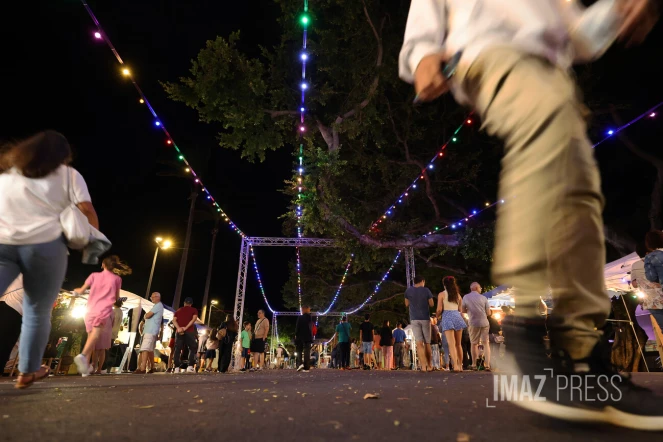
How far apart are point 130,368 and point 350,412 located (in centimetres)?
1168

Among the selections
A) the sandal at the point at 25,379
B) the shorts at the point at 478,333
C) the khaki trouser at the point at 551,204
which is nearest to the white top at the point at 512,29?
the khaki trouser at the point at 551,204

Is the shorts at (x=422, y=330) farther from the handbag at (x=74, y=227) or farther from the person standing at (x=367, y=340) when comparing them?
the handbag at (x=74, y=227)

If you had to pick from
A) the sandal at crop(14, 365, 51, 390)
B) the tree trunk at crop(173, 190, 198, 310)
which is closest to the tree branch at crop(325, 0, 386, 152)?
the sandal at crop(14, 365, 51, 390)

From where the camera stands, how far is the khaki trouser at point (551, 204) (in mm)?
1313

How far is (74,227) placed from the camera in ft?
8.88

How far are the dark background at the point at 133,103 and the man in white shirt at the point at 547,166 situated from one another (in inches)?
141

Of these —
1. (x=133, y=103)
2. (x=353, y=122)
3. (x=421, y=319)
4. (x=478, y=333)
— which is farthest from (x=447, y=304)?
(x=133, y=103)

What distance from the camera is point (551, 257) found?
136 centimetres

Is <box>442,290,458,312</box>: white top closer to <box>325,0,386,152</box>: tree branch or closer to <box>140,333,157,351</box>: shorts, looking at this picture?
<box>325,0,386,152</box>: tree branch

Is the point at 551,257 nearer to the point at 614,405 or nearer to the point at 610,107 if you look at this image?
the point at 614,405

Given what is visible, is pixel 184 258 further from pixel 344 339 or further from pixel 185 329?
pixel 185 329

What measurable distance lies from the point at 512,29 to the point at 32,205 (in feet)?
9.87

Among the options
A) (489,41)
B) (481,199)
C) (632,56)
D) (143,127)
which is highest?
(143,127)

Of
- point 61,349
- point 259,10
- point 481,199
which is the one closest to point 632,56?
point 481,199
